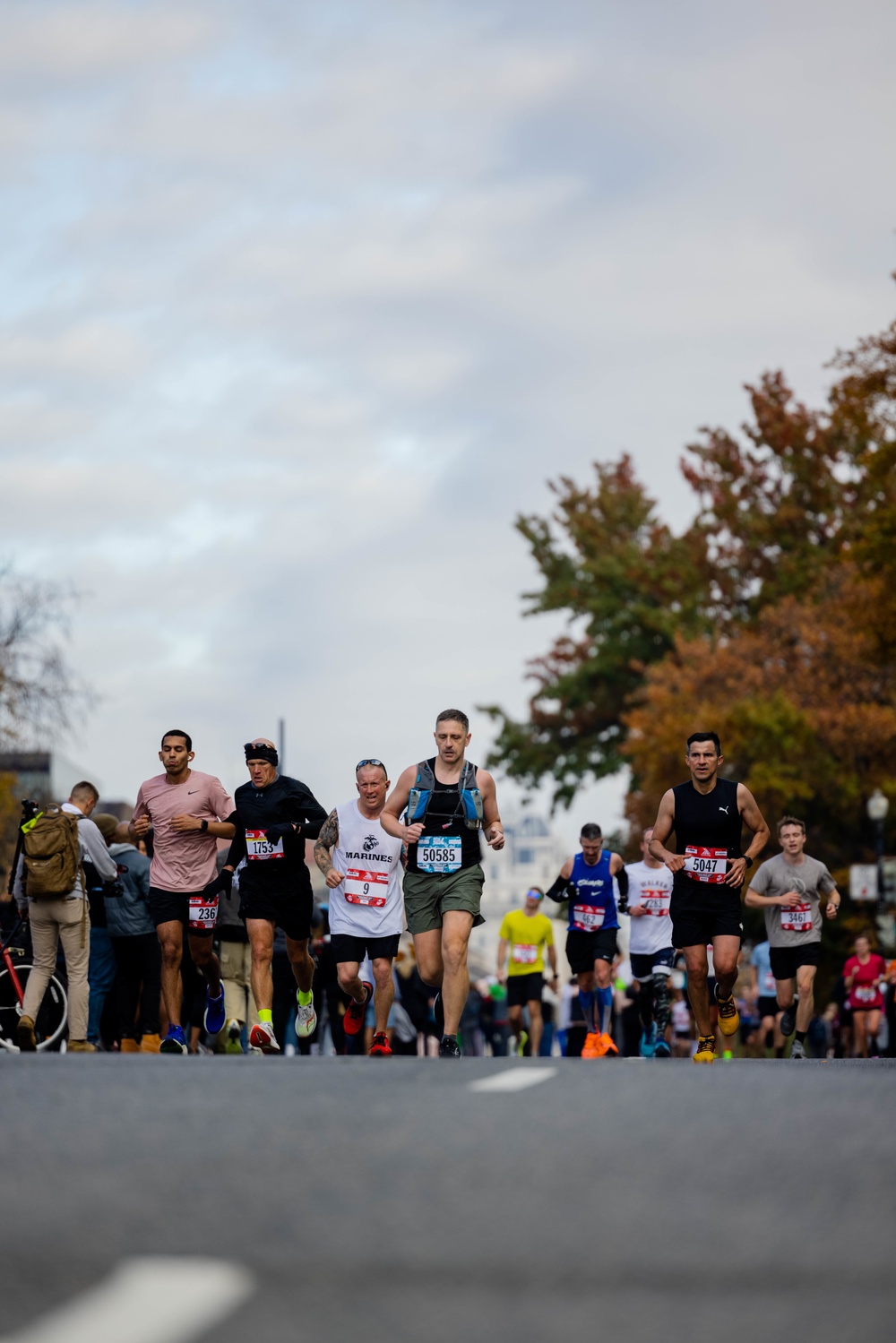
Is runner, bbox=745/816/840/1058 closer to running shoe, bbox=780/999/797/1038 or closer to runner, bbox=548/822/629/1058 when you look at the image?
running shoe, bbox=780/999/797/1038

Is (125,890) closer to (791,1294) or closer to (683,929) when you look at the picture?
(683,929)

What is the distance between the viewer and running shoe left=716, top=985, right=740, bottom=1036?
14641mm

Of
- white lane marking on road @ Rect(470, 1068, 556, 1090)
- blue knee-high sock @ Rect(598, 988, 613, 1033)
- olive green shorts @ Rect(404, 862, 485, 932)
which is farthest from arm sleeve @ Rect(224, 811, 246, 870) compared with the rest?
white lane marking on road @ Rect(470, 1068, 556, 1090)

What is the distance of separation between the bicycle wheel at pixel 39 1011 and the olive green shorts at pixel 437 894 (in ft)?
11.8

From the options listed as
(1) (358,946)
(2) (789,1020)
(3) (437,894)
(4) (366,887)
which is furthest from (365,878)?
(2) (789,1020)

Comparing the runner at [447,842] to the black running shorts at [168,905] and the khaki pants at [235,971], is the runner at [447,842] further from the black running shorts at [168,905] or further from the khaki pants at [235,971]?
the khaki pants at [235,971]

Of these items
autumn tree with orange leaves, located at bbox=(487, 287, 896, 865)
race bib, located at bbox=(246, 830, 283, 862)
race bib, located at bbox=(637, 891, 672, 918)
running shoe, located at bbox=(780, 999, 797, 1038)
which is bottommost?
running shoe, located at bbox=(780, 999, 797, 1038)

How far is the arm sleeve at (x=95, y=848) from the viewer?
15.4 metres

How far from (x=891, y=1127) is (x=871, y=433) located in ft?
89.6

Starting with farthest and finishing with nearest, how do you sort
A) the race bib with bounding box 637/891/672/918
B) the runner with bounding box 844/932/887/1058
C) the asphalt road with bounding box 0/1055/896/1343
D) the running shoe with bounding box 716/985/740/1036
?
1. the runner with bounding box 844/932/887/1058
2. the race bib with bounding box 637/891/672/918
3. the running shoe with bounding box 716/985/740/1036
4. the asphalt road with bounding box 0/1055/896/1343

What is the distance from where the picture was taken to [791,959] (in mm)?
16969

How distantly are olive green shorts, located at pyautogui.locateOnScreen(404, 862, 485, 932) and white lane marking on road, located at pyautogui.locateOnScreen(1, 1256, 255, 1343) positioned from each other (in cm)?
925

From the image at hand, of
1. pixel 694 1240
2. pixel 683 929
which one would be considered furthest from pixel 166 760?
pixel 694 1240

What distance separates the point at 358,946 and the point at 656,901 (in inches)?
180
